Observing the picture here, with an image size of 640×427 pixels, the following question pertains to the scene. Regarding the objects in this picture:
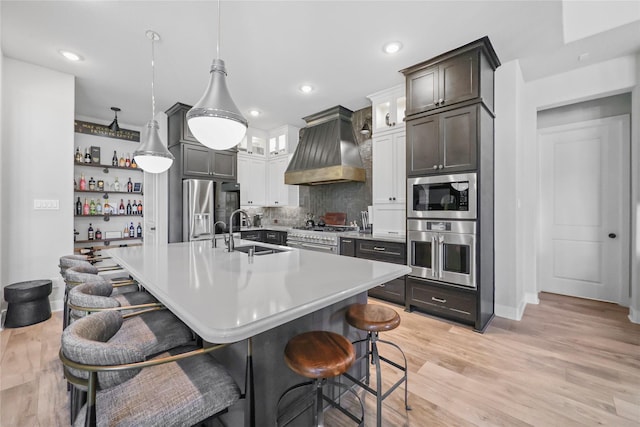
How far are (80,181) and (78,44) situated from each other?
2.62 metres

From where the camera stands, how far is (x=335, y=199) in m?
4.98

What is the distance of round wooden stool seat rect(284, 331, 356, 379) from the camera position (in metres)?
1.12

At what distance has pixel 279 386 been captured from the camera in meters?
1.33

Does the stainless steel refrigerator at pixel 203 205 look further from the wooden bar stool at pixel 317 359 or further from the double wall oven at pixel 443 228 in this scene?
the wooden bar stool at pixel 317 359

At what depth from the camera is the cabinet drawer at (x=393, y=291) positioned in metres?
3.34

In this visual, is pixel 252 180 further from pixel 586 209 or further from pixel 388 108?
pixel 586 209

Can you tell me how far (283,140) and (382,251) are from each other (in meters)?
A: 3.17

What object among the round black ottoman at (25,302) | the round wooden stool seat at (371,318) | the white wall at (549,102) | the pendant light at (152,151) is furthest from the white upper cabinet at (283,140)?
the round wooden stool seat at (371,318)

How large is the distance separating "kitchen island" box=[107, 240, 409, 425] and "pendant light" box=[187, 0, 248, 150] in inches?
33.7

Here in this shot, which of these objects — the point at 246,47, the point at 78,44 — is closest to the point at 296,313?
the point at 246,47

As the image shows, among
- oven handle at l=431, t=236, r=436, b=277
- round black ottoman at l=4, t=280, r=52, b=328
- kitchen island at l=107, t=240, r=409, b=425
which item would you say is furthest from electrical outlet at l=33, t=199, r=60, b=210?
oven handle at l=431, t=236, r=436, b=277

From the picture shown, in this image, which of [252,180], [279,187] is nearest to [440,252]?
[279,187]

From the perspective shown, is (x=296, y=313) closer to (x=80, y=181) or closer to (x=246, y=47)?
(x=246, y=47)

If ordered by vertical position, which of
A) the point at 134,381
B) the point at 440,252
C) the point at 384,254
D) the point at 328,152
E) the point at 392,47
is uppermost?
the point at 392,47
